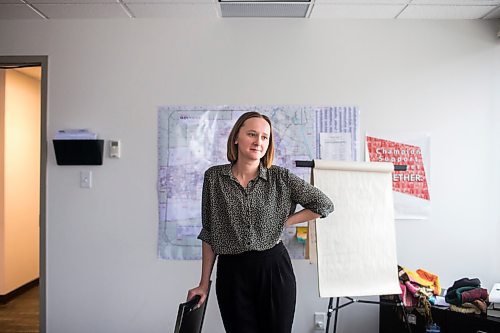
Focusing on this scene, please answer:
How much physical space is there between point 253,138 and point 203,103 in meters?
1.20

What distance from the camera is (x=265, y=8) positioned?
2.77 m

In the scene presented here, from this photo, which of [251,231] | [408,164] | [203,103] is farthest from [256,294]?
[408,164]

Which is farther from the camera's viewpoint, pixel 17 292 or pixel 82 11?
pixel 17 292

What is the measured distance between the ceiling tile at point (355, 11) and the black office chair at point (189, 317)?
1.96 meters

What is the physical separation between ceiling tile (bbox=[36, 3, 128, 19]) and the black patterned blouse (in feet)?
5.01

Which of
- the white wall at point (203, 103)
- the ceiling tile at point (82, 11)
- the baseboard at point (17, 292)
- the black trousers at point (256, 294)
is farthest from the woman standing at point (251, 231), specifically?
the baseboard at point (17, 292)

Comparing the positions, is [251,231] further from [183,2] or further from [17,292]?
[17,292]

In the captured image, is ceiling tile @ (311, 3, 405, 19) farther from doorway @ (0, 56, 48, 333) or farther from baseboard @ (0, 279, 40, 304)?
baseboard @ (0, 279, 40, 304)

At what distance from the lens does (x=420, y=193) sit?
9.60 feet

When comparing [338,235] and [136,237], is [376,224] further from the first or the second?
[136,237]

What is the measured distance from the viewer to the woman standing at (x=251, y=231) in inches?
68.8

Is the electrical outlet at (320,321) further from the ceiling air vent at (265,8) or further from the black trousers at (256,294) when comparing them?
the ceiling air vent at (265,8)

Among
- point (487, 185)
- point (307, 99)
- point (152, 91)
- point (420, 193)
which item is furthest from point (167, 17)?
point (487, 185)

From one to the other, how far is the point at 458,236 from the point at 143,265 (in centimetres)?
216
